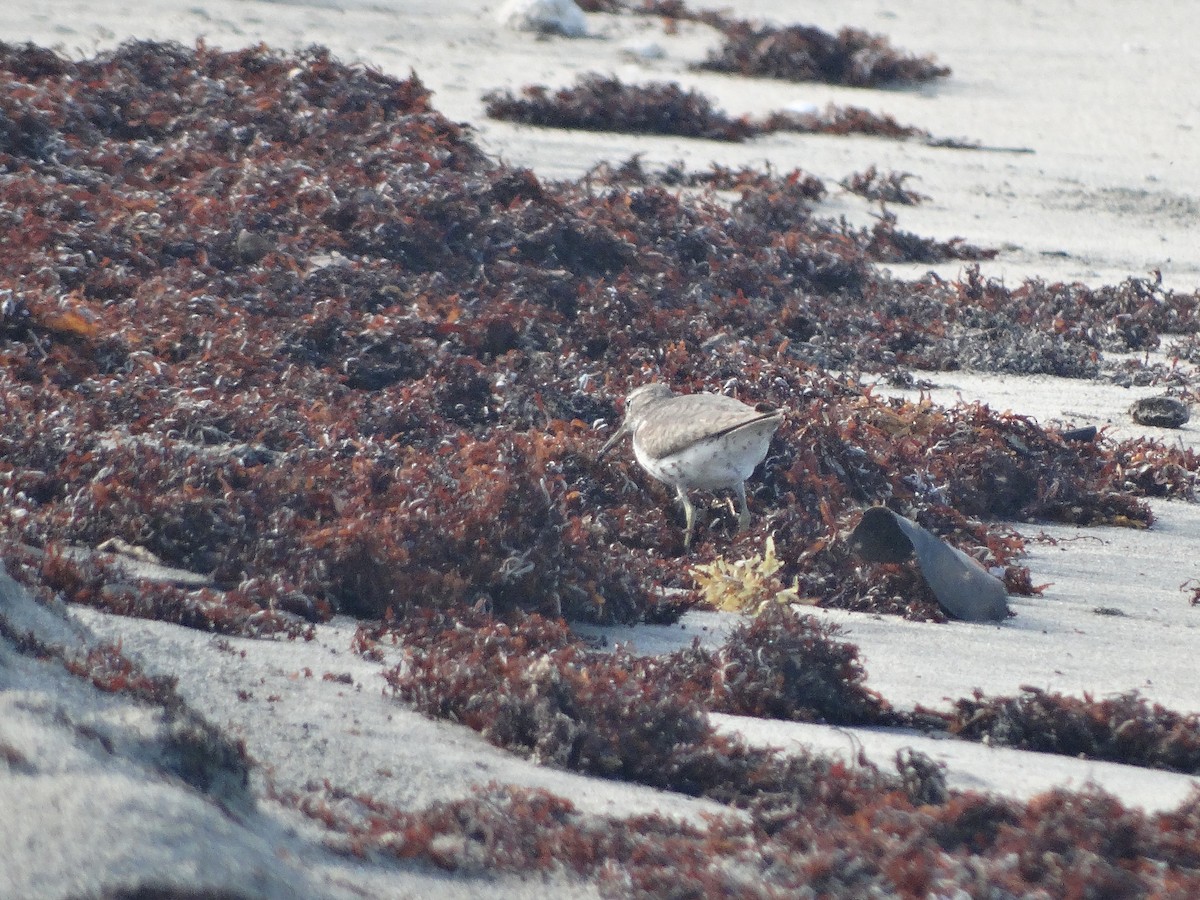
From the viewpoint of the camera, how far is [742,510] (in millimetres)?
5375

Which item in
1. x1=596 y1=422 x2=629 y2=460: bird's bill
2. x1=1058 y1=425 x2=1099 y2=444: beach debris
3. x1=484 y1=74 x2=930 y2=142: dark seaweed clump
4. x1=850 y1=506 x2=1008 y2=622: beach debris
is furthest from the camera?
x1=484 y1=74 x2=930 y2=142: dark seaweed clump

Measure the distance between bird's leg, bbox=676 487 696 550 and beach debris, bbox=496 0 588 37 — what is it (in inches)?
485

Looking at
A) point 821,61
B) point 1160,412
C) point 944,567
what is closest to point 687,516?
point 944,567

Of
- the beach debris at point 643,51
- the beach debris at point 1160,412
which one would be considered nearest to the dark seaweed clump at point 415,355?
the beach debris at point 1160,412

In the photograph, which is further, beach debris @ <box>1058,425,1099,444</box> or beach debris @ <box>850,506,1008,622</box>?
beach debris @ <box>1058,425,1099,444</box>

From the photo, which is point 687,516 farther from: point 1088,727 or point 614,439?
point 1088,727

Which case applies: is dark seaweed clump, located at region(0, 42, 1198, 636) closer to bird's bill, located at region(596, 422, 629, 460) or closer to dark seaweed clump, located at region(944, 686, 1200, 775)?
bird's bill, located at region(596, 422, 629, 460)

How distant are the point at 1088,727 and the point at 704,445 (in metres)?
2.00

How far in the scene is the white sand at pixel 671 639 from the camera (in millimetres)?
2281

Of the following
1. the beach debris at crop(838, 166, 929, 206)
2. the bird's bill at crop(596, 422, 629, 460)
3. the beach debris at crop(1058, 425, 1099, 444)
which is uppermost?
the beach debris at crop(838, 166, 929, 206)

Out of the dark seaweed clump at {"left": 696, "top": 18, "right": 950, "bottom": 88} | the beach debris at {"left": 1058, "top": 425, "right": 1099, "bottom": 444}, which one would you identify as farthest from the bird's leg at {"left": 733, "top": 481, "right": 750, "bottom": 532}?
the dark seaweed clump at {"left": 696, "top": 18, "right": 950, "bottom": 88}

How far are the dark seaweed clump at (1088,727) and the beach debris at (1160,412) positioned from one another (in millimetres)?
3537

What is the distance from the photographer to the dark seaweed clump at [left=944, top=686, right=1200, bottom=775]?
342 centimetres

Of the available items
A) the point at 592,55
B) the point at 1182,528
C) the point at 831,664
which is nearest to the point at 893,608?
the point at 831,664
